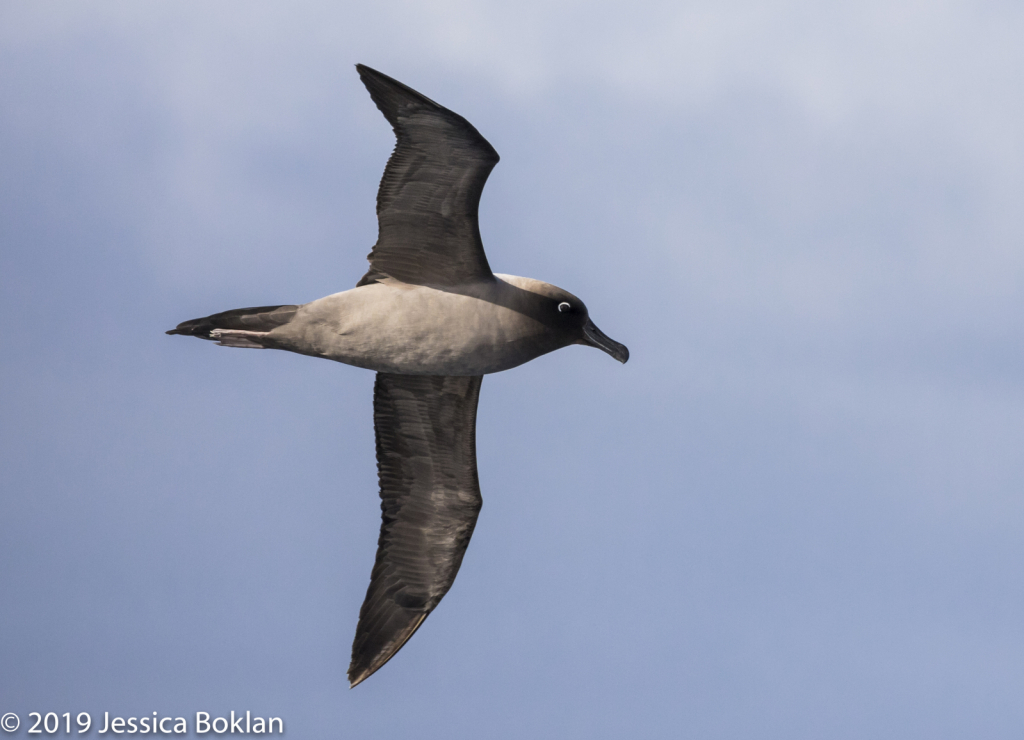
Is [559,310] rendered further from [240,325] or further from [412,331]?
[240,325]

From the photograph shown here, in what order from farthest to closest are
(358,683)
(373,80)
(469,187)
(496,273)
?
1. (358,683)
2. (496,273)
3. (469,187)
4. (373,80)

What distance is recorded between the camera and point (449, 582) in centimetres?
1501

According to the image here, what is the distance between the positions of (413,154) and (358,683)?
6.46 metres

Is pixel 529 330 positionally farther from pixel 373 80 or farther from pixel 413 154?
pixel 373 80

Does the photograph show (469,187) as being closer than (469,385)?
Yes

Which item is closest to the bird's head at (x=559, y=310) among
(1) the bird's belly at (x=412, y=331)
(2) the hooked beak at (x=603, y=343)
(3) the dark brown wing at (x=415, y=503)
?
(2) the hooked beak at (x=603, y=343)

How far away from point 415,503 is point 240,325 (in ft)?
11.2

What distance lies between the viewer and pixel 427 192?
1250 cm

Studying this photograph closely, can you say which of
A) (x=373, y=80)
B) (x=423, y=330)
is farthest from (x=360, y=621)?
(x=373, y=80)

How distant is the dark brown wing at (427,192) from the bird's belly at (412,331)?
0.29 m

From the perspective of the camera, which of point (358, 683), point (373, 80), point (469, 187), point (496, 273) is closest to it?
point (373, 80)

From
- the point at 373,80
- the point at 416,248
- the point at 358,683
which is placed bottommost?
the point at 358,683

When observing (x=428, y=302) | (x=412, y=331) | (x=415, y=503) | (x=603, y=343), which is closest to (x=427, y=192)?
(x=428, y=302)

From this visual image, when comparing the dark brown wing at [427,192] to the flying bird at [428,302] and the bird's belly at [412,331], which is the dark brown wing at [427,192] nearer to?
the flying bird at [428,302]
